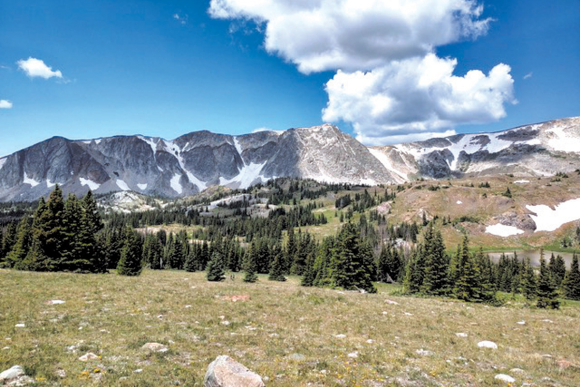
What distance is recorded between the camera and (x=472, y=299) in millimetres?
51094

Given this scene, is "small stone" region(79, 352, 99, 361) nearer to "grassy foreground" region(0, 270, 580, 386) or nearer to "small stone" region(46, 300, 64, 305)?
"grassy foreground" region(0, 270, 580, 386)

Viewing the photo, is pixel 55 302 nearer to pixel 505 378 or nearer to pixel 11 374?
pixel 11 374

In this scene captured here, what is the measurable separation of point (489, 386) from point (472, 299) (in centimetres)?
4657

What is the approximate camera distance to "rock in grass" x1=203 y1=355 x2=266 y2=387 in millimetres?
8867

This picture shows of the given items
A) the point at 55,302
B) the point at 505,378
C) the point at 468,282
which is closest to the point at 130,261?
the point at 55,302

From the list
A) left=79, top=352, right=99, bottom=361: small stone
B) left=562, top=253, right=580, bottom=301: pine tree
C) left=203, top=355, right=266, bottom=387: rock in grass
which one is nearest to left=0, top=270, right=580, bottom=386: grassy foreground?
left=79, top=352, right=99, bottom=361: small stone

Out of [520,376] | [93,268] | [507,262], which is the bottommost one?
[507,262]

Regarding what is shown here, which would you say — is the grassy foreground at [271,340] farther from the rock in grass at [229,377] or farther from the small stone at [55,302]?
the rock in grass at [229,377]

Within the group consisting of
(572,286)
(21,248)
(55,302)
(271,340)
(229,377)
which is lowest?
(572,286)

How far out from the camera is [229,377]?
Result: 902 centimetres

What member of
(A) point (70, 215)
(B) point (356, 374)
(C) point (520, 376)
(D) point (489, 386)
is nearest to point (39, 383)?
(B) point (356, 374)

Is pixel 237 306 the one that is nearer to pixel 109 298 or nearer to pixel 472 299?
pixel 109 298

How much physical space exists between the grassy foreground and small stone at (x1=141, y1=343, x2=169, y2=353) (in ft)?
1.37

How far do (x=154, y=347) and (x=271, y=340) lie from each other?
18.2 feet
